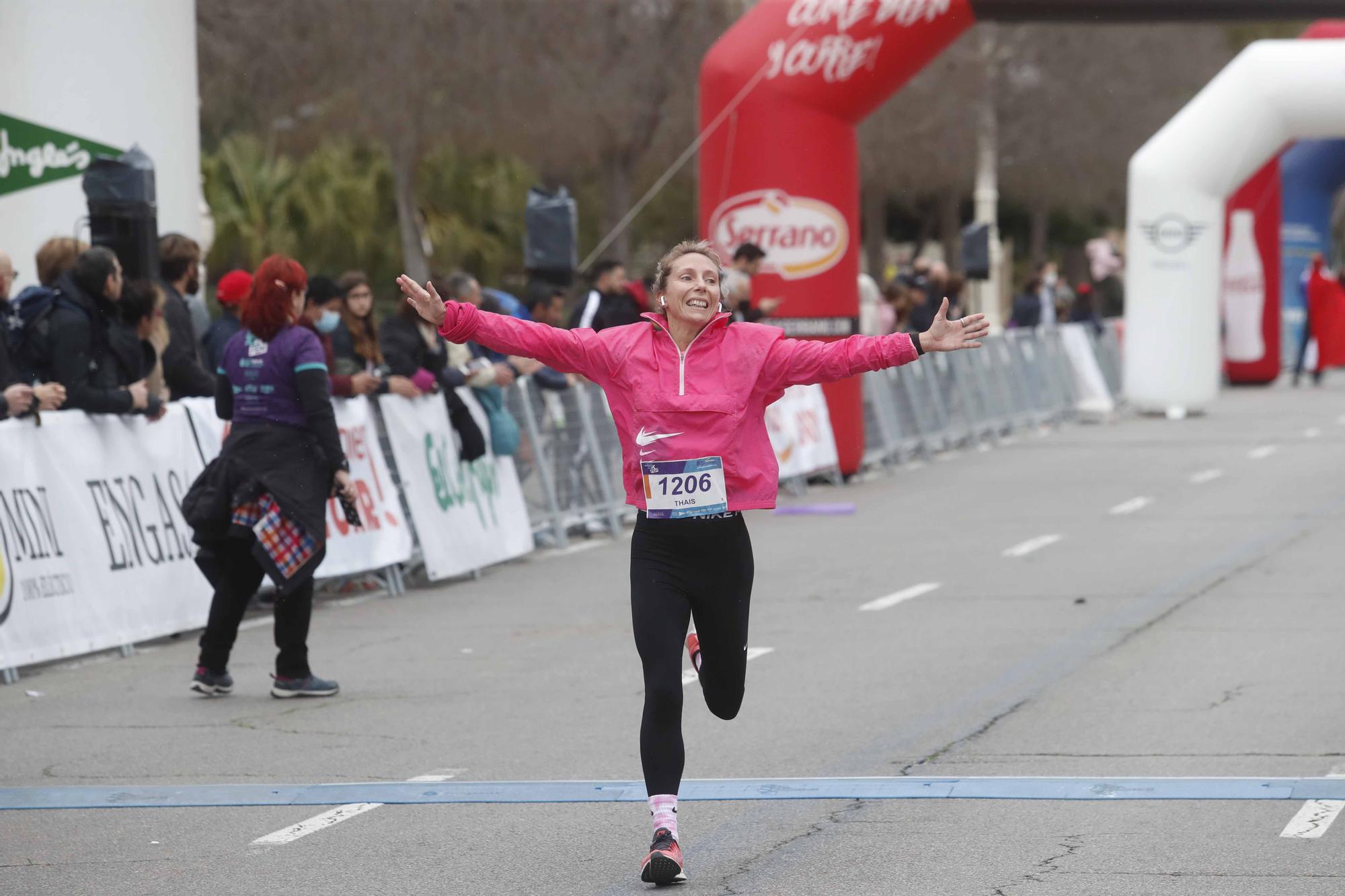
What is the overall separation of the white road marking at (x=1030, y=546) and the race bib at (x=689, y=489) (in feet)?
27.1

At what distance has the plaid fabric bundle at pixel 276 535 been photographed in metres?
9.11

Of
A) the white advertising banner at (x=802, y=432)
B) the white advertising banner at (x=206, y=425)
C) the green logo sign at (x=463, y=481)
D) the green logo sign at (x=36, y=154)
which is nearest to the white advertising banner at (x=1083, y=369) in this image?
the white advertising banner at (x=802, y=432)

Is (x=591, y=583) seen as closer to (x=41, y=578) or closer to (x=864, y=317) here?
(x=41, y=578)

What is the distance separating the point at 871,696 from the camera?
9023 mm

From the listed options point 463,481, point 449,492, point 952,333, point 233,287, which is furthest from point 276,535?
point 463,481

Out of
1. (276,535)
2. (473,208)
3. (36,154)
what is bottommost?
(276,535)

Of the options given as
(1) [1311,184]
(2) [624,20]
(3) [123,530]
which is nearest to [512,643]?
(3) [123,530]

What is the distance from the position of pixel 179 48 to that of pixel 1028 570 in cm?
707

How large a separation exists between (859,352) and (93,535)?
553 cm

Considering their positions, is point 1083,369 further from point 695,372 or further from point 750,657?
point 695,372

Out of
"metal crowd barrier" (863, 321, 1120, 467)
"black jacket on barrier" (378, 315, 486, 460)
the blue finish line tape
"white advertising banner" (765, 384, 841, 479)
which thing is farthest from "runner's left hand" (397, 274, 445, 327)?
"metal crowd barrier" (863, 321, 1120, 467)

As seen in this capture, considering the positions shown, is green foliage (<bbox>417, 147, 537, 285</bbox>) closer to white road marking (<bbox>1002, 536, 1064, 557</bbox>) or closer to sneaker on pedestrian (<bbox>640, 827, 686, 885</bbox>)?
white road marking (<bbox>1002, 536, 1064, 557</bbox>)

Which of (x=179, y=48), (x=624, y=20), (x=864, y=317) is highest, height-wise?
(x=624, y=20)

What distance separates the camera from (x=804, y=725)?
8383mm
